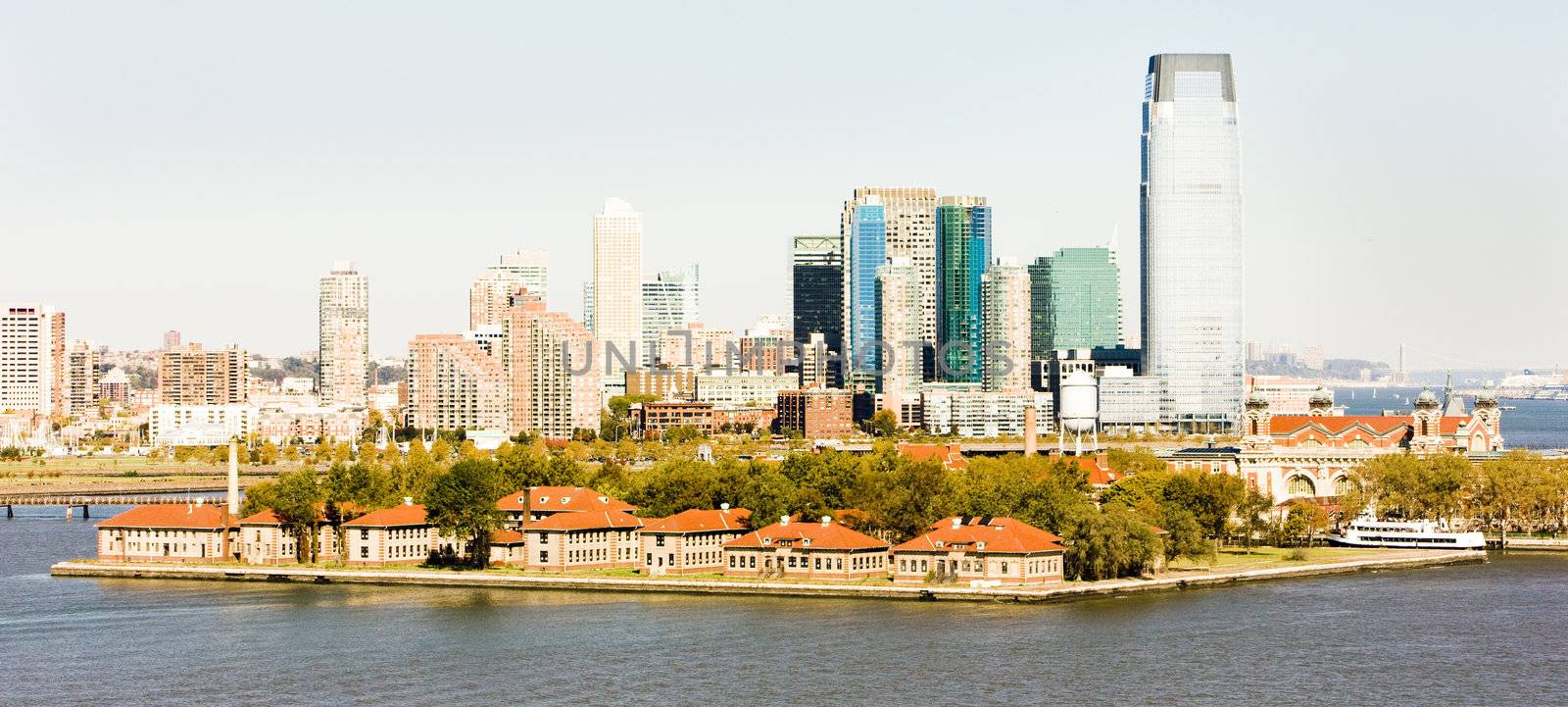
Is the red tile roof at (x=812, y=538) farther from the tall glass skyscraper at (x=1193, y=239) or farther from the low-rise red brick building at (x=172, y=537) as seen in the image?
the tall glass skyscraper at (x=1193, y=239)

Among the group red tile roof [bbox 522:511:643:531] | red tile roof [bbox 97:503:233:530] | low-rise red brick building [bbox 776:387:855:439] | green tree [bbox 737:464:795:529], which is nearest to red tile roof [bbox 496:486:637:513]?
red tile roof [bbox 522:511:643:531]

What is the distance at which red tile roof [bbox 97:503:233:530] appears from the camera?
72.1 m

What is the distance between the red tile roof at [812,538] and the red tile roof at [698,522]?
4.48 feet

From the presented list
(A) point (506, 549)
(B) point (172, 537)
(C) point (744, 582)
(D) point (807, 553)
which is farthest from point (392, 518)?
(D) point (807, 553)

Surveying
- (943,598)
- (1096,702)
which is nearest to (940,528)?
(943,598)

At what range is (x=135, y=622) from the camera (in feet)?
184

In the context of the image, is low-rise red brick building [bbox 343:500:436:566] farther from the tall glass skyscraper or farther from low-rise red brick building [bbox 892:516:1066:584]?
the tall glass skyscraper

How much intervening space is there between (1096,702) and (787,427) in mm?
134190

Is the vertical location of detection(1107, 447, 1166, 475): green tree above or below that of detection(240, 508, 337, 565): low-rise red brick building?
above

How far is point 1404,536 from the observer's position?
77250mm

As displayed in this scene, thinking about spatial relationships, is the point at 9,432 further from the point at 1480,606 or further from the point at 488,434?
the point at 1480,606

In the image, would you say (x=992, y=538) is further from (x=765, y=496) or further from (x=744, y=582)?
(x=765, y=496)

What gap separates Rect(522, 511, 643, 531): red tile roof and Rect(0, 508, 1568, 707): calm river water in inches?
178

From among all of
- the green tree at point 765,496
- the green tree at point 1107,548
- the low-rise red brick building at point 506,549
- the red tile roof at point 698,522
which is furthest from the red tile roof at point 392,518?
the green tree at point 1107,548
